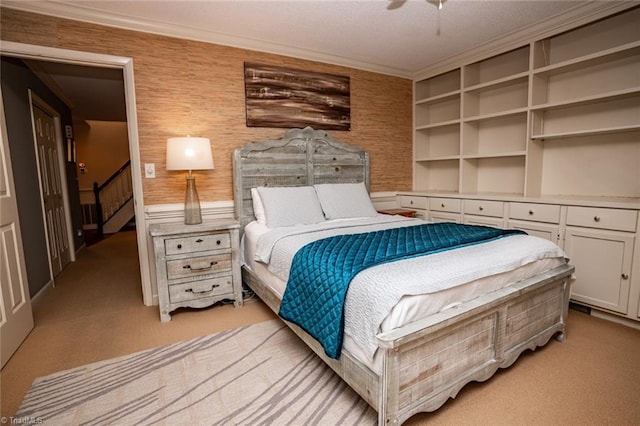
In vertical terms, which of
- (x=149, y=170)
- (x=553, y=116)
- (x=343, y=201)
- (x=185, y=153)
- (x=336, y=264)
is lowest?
(x=336, y=264)

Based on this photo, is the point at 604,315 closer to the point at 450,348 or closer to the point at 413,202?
the point at 450,348

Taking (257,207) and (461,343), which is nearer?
(461,343)

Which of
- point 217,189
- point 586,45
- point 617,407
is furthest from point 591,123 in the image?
point 217,189

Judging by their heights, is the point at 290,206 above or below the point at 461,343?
above

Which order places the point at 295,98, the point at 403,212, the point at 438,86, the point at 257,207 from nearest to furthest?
the point at 257,207 → the point at 295,98 → the point at 403,212 → the point at 438,86

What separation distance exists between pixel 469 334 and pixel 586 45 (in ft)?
9.91

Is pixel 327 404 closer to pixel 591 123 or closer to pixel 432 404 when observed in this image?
pixel 432 404

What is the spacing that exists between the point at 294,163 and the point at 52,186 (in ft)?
10.6

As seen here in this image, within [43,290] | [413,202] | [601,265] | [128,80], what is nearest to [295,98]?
[128,80]

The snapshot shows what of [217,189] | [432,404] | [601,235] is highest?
[217,189]

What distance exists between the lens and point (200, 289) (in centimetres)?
274

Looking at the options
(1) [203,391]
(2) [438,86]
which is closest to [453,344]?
(1) [203,391]

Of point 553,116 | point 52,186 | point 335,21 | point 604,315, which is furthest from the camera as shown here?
point 52,186

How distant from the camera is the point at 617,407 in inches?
64.4
